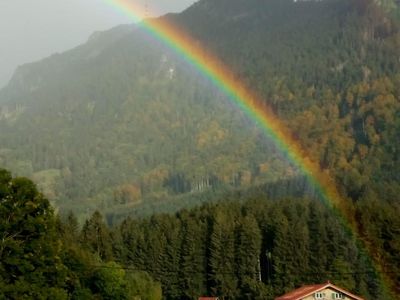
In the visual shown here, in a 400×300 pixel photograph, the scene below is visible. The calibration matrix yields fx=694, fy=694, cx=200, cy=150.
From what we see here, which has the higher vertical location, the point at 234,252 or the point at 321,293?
the point at 234,252

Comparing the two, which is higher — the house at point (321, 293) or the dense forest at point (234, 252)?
the dense forest at point (234, 252)

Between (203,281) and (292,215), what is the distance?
57.5 feet

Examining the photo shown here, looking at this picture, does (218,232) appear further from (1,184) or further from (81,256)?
(1,184)

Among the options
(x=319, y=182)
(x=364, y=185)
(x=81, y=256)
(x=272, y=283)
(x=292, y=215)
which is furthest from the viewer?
(x=319, y=182)

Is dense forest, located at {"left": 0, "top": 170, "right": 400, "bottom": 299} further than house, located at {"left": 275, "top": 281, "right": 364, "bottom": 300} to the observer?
Yes

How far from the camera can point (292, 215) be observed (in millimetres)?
105812

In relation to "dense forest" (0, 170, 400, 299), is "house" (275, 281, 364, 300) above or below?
below

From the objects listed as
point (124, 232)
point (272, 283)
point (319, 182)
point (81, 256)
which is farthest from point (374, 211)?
point (319, 182)

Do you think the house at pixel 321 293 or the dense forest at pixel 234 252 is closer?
the house at pixel 321 293

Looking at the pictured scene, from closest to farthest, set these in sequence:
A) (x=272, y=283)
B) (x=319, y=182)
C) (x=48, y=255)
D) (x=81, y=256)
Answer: (x=48, y=255), (x=81, y=256), (x=272, y=283), (x=319, y=182)

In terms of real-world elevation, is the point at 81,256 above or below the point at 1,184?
below

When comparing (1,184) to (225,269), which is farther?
(225,269)

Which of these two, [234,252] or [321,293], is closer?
[321,293]

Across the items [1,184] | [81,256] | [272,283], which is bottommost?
[272,283]
